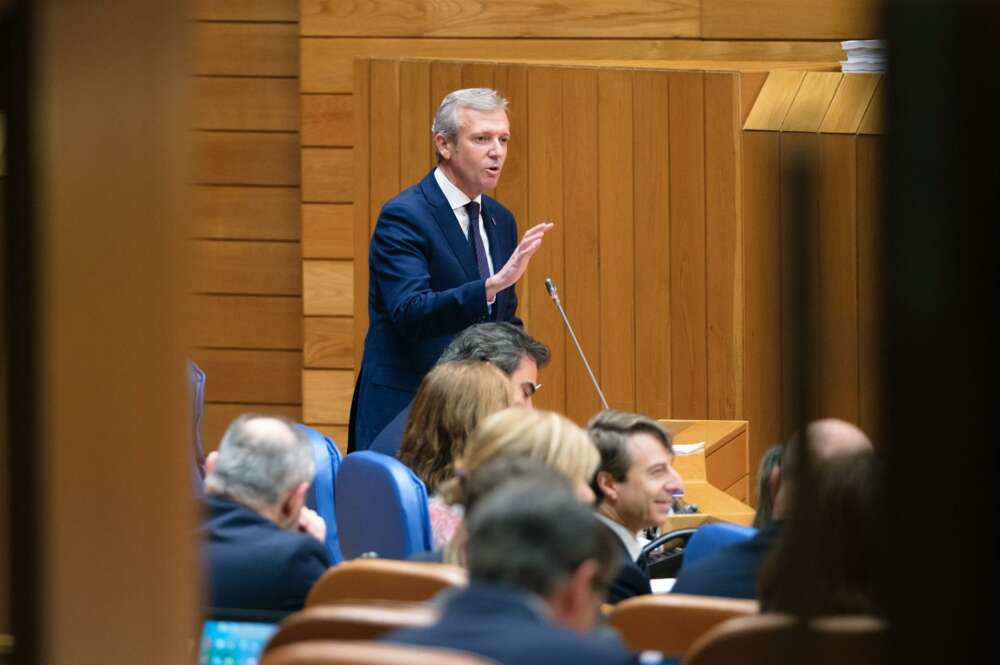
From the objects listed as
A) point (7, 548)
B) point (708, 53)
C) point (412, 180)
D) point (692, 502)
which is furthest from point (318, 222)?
point (7, 548)

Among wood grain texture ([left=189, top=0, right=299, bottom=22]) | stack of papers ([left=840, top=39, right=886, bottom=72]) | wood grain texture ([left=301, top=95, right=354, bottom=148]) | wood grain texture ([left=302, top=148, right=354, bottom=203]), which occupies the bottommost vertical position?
wood grain texture ([left=302, top=148, right=354, bottom=203])

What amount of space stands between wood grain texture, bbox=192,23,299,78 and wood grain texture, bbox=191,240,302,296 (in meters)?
0.65

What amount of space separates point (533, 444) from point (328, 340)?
3.39 m

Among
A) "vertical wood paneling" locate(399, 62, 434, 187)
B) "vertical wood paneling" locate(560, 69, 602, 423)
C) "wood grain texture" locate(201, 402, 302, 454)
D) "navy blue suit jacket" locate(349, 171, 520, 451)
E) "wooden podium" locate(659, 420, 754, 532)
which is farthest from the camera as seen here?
"wood grain texture" locate(201, 402, 302, 454)

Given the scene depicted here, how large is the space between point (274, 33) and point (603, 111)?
127 cm

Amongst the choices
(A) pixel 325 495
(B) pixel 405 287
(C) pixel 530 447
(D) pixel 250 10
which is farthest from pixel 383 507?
(D) pixel 250 10

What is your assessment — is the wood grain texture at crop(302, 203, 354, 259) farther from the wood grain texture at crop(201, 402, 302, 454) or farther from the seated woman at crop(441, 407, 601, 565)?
the seated woman at crop(441, 407, 601, 565)

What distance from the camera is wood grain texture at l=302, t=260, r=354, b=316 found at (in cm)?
561

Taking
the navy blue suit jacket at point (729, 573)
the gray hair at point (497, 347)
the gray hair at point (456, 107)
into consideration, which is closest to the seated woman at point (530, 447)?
the navy blue suit jacket at point (729, 573)

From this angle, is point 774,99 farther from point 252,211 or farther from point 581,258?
point 252,211

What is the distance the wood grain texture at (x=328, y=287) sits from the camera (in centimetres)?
561

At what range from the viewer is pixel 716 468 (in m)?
4.56

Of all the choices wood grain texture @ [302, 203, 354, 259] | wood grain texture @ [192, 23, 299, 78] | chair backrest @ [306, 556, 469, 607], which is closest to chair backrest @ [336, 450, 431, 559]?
chair backrest @ [306, 556, 469, 607]

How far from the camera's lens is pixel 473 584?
60.1 inches
